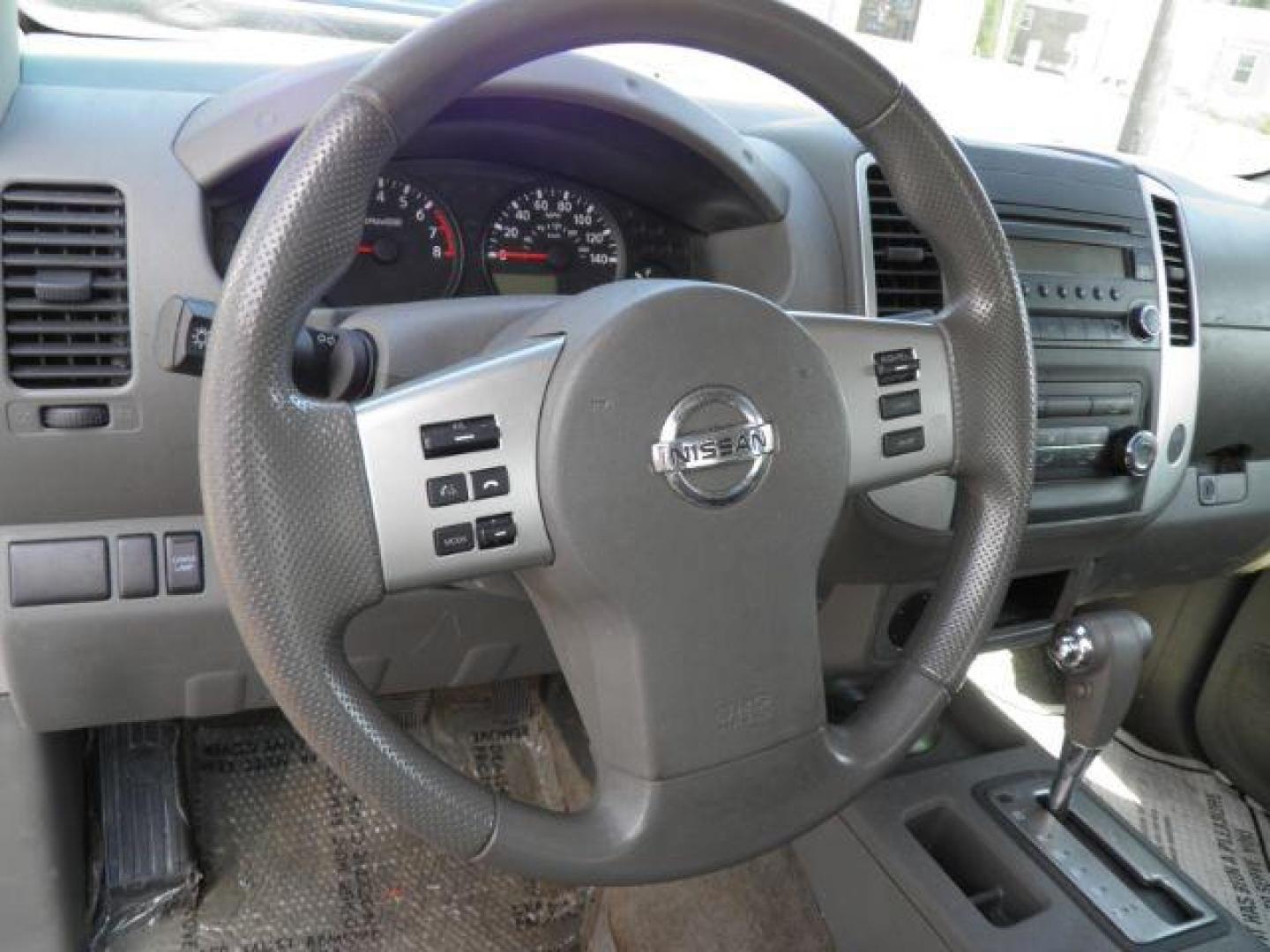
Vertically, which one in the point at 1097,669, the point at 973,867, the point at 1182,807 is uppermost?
the point at 1097,669

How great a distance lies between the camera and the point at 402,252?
45.7 inches

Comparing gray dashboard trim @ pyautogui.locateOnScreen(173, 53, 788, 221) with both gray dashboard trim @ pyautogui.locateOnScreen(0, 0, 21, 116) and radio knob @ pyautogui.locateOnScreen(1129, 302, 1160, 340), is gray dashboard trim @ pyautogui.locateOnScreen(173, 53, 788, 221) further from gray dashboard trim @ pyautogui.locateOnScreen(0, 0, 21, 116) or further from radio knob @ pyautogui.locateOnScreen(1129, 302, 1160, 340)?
radio knob @ pyautogui.locateOnScreen(1129, 302, 1160, 340)

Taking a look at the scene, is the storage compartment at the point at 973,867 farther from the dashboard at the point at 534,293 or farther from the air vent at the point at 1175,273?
the air vent at the point at 1175,273

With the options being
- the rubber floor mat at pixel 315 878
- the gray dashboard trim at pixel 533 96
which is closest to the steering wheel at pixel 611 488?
the gray dashboard trim at pixel 533 96

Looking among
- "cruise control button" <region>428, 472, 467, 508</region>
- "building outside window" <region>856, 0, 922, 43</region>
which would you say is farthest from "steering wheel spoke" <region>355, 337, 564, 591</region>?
"building outside window" <region>856, 0, 922, 43</region>

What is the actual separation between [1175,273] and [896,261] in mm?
501

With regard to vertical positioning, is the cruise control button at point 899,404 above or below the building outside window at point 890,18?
below

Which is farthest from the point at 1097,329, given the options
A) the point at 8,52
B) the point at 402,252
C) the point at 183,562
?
the point at 8,52

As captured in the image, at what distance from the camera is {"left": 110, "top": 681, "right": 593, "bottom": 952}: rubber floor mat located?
1.56 metres

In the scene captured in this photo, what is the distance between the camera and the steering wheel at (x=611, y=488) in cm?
72

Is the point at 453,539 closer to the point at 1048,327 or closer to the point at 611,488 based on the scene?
the point at 611,488

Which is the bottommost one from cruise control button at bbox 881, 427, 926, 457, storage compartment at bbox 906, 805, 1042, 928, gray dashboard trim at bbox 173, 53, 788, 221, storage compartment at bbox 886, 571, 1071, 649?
storage compartment at bbox 906, 805, 1042, 928

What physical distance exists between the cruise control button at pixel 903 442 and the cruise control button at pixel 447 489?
368mm

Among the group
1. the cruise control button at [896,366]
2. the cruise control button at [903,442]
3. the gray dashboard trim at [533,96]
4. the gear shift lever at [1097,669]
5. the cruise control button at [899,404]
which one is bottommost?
the gear shift lever at [1097,669]
